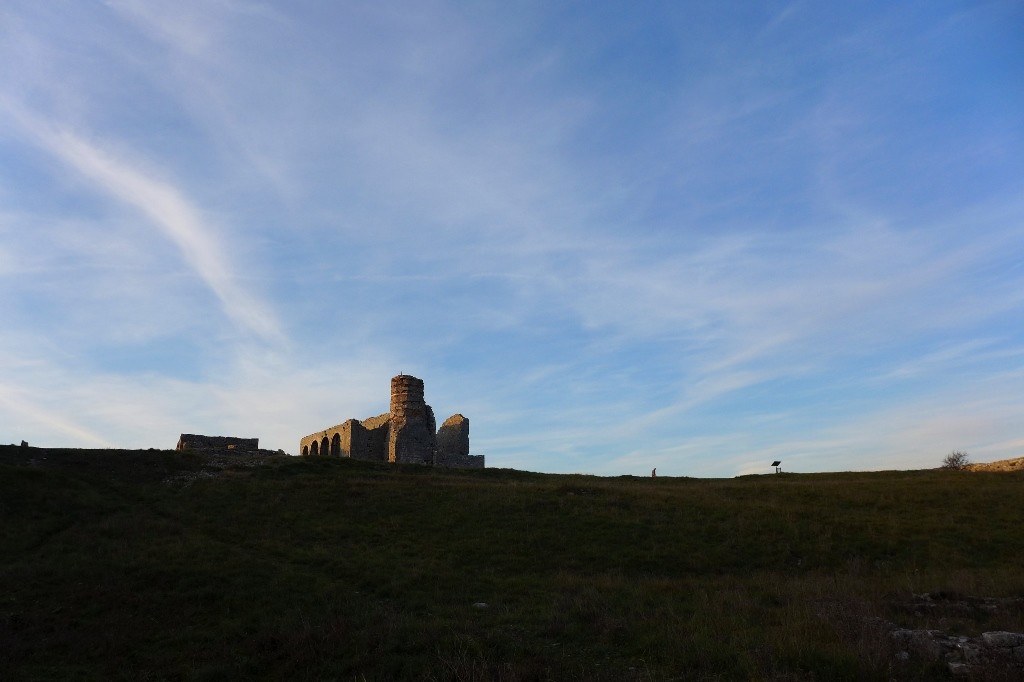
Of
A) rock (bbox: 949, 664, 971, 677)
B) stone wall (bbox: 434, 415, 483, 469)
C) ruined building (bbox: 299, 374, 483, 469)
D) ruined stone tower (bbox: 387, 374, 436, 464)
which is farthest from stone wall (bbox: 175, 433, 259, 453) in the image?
rock (bbox: 949, 664, 971, 677)

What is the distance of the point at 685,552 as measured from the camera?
1809cm

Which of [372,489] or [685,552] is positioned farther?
[372,489]

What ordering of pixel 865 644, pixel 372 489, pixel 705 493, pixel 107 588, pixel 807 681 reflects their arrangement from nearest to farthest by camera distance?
pixel 807 681 → pixel 865 644 → pixel 107 588 → pixel 372 489 → pixel 705 493

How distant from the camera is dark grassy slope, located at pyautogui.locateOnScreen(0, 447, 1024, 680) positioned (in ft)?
30.5

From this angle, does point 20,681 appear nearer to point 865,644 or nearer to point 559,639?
point 559,639

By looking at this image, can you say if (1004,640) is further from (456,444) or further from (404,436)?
(456,444)

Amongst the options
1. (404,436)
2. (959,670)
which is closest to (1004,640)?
(959,670)

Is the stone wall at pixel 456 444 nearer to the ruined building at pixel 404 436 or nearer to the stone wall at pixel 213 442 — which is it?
the ruined building at pixel 404 436

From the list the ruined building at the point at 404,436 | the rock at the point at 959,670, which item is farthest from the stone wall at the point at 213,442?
the rock at the point at 959,670

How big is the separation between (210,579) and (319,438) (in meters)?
39.2

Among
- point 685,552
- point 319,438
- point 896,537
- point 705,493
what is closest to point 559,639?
point 685,552

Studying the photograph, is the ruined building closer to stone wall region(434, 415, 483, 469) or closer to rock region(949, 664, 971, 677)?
stone wall region(434, 415, 483, 469)

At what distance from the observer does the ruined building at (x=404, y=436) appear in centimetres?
4438

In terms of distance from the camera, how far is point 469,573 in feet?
52.0
